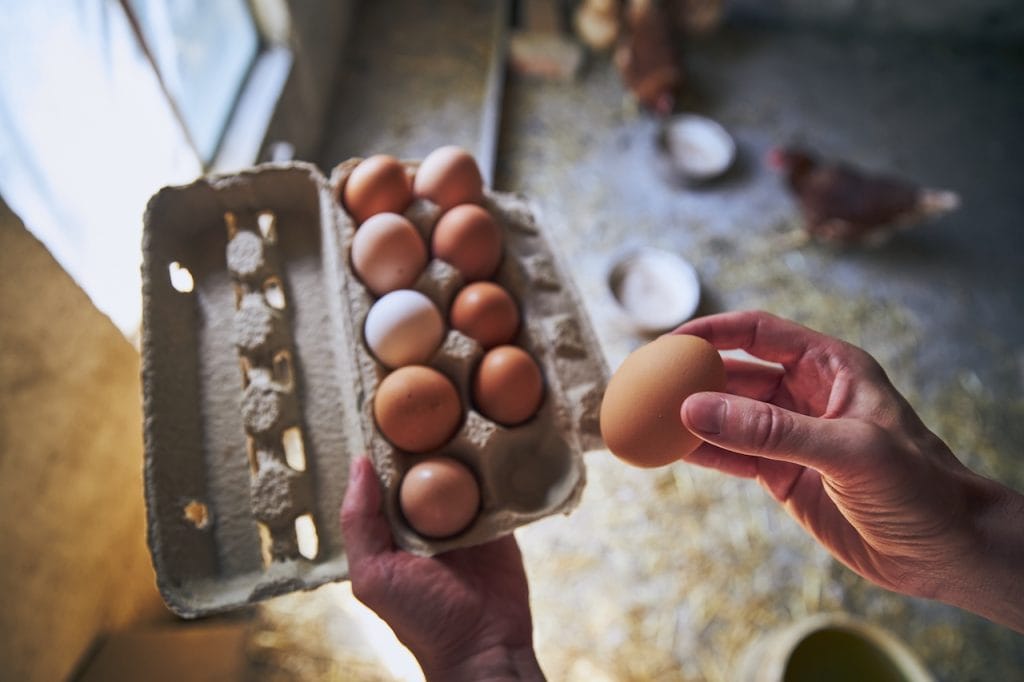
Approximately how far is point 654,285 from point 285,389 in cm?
146

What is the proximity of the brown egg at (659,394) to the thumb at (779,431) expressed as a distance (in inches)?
5.5

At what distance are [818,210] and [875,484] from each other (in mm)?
1780

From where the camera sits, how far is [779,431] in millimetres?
896

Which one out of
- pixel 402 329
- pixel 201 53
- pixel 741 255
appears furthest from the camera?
pixel 741 255

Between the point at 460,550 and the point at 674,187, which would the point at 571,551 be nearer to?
the point at 460,550

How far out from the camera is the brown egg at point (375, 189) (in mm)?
1325

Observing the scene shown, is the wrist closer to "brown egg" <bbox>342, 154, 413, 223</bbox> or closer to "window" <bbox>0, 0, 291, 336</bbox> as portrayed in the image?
"brown egg" <bbox>342, 154, 413, 223</bbox>

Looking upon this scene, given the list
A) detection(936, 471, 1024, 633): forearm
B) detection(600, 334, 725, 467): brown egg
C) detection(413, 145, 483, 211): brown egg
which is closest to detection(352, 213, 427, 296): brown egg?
detection(413, 145, 483, 211): brown egg

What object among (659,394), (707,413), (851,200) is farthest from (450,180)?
(851,200)

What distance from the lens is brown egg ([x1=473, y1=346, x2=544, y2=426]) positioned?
1.20 metres

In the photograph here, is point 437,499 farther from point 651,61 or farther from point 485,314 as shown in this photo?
point 651,61

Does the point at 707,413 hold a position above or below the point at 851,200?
above

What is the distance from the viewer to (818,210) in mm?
2443

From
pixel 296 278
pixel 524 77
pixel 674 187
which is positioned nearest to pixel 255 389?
pixel 296 278
